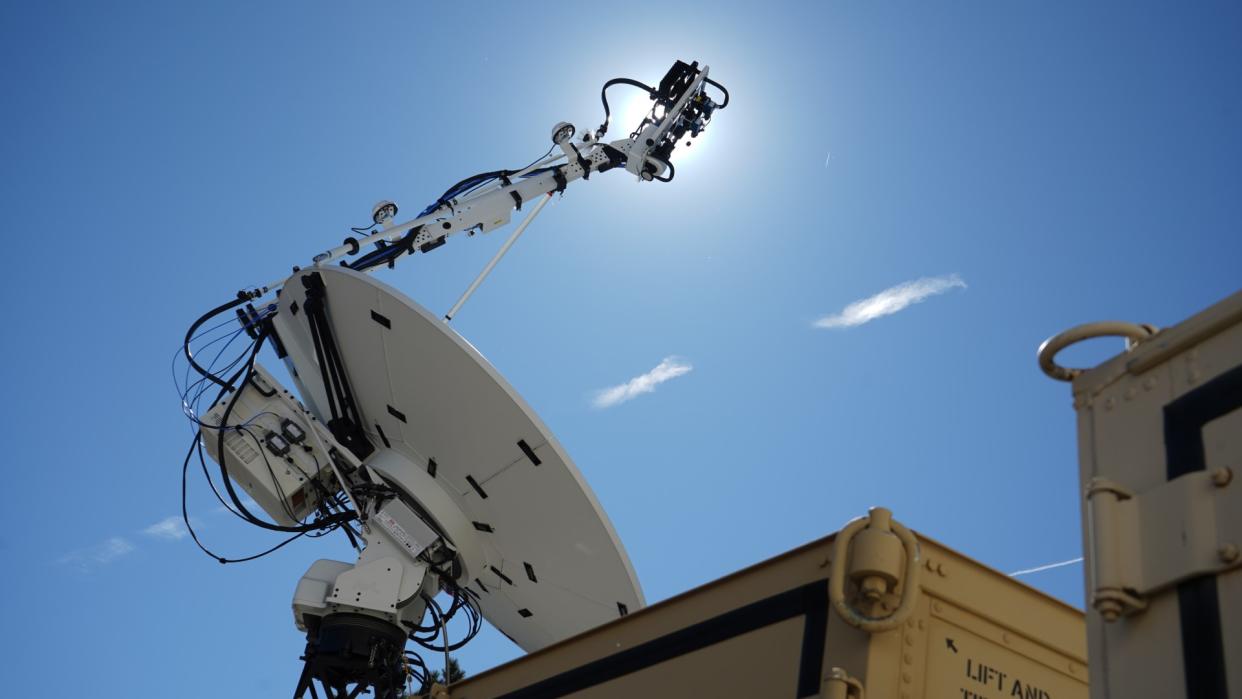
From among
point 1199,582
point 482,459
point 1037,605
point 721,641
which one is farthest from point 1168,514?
point 482,459

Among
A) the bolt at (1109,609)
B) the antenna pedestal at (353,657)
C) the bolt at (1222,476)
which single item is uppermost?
the antenna pedestal at (353,657)

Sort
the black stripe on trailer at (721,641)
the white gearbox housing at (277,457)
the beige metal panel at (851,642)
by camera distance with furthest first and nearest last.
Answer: the white gearbox housing at (277,457) < the black stripe on trailer at (721,641) < the beige metal panel at (851,642)

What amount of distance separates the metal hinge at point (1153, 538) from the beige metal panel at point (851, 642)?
49.2 inches

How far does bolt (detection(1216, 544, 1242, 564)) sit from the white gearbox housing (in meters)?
11.1

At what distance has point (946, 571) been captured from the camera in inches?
180

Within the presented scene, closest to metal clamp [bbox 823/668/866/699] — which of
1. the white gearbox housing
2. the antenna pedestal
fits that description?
the antenna pedestal

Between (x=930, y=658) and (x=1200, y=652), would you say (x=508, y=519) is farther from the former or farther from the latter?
(x=1200, y=652)

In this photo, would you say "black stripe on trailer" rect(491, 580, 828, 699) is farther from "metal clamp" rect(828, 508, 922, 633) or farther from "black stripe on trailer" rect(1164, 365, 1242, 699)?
"black stripe on trailer" rect(1164, 365, 1242, 699)

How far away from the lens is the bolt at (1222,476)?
291cm

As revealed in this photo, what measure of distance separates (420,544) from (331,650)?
140cm

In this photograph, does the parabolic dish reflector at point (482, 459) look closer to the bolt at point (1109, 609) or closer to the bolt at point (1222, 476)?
the bolt at point (1109, 609)

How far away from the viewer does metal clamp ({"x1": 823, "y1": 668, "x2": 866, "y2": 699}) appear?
4055mm

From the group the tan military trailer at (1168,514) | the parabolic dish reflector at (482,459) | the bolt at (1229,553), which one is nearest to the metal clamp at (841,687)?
the tan military trailer at (1168,514)

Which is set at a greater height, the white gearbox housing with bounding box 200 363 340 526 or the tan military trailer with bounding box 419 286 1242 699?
the white gearbox housing with bounding box 200 363 340 526
